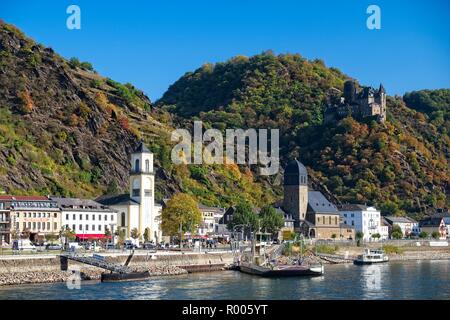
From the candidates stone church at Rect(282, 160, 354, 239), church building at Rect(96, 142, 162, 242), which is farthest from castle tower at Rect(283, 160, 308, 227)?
church building at Rect(96, 142, 162, 242)

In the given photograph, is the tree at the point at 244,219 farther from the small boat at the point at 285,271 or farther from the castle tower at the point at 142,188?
the small boat at the point at 285,271

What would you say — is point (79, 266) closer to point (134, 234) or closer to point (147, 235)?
point (134, 234)

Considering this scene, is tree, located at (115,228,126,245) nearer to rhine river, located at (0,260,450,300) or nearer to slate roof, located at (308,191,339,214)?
rhine river, located at (0,260,450,300)

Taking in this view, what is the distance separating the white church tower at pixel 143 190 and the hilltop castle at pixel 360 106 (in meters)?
86.0

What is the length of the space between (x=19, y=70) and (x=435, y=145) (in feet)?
329

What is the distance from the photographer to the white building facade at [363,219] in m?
136

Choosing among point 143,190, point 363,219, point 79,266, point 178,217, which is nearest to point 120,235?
point 178,217

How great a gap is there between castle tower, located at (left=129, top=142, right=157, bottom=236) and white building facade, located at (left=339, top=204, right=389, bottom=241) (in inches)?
1801

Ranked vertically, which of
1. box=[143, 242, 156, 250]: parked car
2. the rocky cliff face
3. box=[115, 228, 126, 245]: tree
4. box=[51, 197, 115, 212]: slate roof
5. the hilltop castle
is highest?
the hilltop castle

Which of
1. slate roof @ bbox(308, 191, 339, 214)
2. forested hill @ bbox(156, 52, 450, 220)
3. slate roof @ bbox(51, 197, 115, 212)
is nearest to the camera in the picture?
slate roof @ bbox(51, 197, 115, 212)

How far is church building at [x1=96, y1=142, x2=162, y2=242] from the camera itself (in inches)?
3777

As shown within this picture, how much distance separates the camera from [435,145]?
632 ft

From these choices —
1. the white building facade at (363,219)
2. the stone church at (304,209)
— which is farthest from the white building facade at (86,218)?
the white building facade at (363,219)
